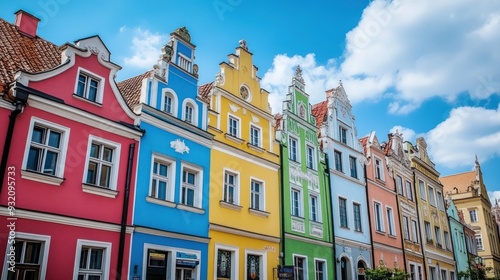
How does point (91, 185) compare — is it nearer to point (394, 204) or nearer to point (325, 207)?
point (325, 207)

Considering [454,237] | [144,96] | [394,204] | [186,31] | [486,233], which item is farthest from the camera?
[486,233]

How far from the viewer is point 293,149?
24.0m

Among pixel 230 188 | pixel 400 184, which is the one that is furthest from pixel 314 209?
pixel 400 184

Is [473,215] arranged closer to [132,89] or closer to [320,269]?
[320,269]

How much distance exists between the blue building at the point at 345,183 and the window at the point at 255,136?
5478 mm

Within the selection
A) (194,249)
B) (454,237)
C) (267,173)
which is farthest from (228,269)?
(454,237)

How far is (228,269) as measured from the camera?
Answer: 61.4ft

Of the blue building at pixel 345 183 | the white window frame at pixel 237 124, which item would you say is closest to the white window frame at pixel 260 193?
the white window frame at pixel 237 124

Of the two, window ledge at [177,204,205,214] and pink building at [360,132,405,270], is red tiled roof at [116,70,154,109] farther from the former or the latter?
pink building at [360,132,405,270]

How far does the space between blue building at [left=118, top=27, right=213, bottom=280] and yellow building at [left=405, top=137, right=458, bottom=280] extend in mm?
21206

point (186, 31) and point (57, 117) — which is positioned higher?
point (186, 31)

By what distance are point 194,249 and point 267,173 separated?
5.76m

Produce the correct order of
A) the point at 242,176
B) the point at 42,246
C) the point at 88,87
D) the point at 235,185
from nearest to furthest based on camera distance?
the point at 42,246, the point at 88,87, the point at 235,185, the point at 242,176

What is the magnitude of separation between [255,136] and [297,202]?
3.89 m
